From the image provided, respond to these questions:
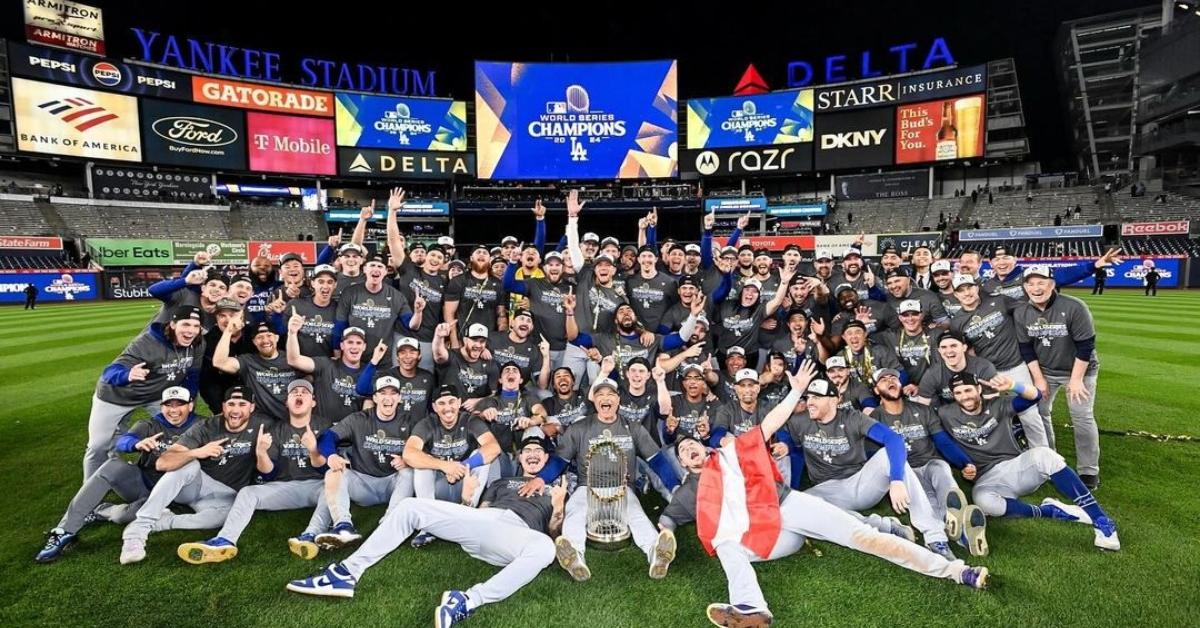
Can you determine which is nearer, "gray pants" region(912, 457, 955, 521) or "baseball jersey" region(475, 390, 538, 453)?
"gray pants" region(912, 457, 955, 521)

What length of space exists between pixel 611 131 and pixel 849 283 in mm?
37990

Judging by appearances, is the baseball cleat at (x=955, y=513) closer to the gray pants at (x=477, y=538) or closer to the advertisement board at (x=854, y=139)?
the gray pants at (x=477, y=538)

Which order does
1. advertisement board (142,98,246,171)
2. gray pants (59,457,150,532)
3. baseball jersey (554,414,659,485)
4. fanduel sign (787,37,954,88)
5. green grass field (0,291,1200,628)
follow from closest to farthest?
green grass field (0,291,1200,628) → gray pants (59,457,150,532) → baseball jersey (554,414,659,485) → advertisement board (142,98,246,171) → fanduel sign (787,37,954,88)

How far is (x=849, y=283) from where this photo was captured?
914cm

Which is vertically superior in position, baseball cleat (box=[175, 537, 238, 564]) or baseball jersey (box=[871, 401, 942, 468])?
baseball jersey (box=[871, 401, 942, 468])

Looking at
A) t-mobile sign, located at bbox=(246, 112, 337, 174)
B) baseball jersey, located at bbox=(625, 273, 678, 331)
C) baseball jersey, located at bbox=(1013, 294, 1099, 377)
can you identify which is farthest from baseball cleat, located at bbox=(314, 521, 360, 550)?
t-mobile sign, located at bbox=(246, 112, 337, 174)

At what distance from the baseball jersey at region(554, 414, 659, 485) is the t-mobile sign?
4636cm

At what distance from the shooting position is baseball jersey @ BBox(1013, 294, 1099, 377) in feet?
22.0

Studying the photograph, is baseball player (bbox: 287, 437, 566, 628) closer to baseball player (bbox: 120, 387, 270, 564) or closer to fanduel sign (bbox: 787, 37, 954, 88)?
baseball player (bbox: 120, 387, 270, 564)

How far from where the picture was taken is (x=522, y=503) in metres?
5.39

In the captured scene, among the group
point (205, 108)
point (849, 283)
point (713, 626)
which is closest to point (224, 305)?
point (713, 626)

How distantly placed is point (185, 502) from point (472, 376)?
9.92ft

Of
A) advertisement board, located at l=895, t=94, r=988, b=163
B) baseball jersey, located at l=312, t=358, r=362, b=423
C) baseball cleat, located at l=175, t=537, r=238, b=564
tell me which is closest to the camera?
baseball cleat, located at l=175, t=537, r=238, b=564

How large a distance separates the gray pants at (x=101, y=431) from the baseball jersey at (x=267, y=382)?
1083 millimetres
